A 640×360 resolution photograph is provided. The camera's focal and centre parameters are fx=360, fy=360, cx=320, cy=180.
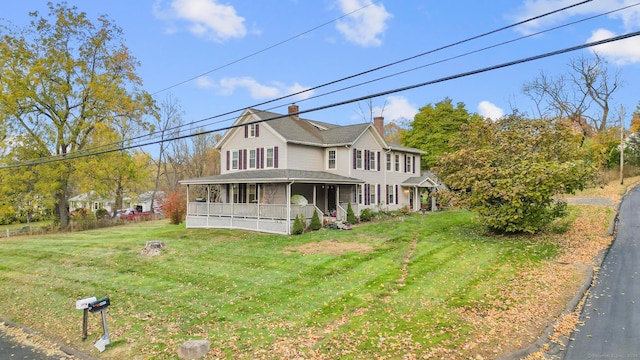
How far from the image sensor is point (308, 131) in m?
26.2

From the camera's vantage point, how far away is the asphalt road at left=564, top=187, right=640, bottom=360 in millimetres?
6219

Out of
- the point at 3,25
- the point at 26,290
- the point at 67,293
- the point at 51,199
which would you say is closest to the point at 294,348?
the point at 67,293

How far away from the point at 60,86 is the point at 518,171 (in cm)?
3332

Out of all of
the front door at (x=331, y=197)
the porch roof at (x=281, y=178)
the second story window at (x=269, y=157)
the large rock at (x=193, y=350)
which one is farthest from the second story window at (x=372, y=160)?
the large rock at (x=193, y=350)

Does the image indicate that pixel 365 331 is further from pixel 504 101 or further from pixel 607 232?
pixel 504 101

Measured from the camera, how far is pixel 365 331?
7.23 metres

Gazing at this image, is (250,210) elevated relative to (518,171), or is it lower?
lower

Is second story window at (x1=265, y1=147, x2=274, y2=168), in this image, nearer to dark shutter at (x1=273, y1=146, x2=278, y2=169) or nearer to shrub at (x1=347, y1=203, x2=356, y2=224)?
dark shutter at (x1=273, y1=146, x2=278, y2=169)

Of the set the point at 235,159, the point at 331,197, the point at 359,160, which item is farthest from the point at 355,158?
the point at 235,159

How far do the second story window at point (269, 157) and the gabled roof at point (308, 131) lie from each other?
1.49m

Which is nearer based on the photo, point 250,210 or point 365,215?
point 250,210

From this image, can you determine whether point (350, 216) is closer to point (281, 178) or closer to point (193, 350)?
point (281, 178)

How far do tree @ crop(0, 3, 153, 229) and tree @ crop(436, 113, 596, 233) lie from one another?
27.0 metres

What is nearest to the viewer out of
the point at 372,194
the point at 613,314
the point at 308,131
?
the point at 613,314
